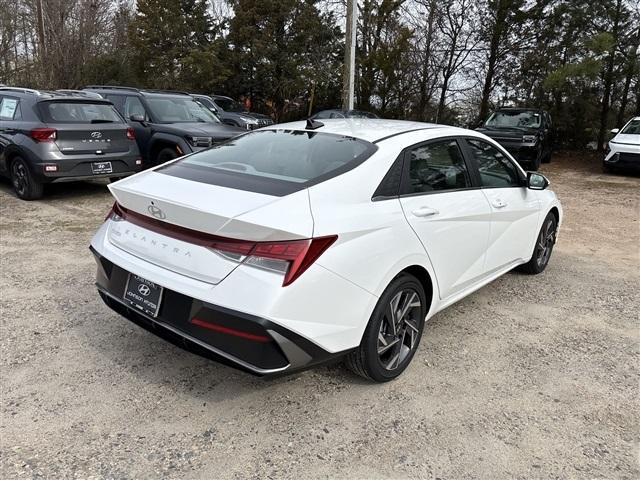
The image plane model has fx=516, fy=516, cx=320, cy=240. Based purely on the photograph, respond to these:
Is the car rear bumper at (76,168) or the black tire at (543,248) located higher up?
the car rear bumper at (76,168)

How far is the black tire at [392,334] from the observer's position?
2838 millimetres

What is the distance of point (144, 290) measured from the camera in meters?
2.72

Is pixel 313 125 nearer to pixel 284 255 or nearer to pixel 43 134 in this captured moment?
pixel 284 255

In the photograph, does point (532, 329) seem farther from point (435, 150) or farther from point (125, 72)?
point (125, 72)

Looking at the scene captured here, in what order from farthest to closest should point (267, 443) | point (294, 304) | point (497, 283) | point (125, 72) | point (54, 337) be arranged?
1. point (125, 72)
2. point (497, 283)
3. point (54, 337)
4. point (267, 443)
5. point (294, 304)

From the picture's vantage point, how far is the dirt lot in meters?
2.45

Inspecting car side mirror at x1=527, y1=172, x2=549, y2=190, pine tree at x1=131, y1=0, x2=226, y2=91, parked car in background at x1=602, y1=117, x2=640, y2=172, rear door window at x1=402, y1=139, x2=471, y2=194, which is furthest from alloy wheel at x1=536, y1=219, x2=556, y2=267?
pine tree at x1=131, y1=0, x2=226, y2=91

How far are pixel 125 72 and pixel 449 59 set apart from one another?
15.6 metres

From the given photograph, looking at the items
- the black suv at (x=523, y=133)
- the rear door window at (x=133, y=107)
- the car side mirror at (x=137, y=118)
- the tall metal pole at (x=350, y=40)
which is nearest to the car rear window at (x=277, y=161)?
the car side mirror at (x=137, y=118)

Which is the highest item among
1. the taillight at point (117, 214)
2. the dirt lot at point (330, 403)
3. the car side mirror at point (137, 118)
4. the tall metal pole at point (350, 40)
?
the tall metal pole at point (350, 40)

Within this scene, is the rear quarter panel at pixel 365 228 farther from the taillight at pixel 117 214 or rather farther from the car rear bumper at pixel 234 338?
the taillight at pixel 117 214

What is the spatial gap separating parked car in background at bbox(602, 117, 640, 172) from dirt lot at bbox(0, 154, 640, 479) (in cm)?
979

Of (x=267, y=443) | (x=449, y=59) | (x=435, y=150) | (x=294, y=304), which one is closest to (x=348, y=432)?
(x=267, y=443)

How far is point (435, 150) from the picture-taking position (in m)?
3.53
